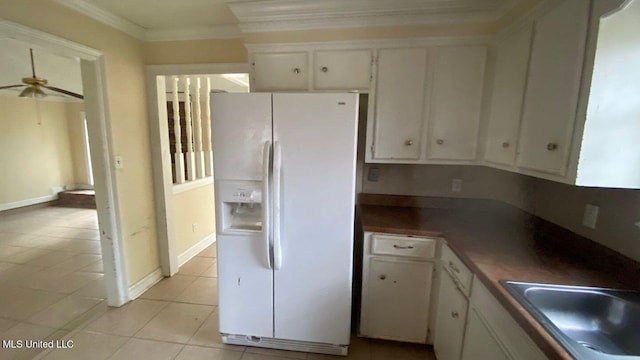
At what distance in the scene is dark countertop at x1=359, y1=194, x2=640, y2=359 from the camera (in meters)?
1.12

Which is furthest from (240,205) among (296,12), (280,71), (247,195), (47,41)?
(47,41)

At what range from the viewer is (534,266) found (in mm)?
1267

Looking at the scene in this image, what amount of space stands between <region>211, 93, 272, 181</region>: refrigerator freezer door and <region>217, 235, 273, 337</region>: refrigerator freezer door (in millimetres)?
459

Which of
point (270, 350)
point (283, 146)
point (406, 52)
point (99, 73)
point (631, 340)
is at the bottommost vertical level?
point (270, 350)

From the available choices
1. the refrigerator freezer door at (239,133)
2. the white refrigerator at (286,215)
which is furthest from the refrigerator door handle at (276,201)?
the refrigerator freezer door at (239,133)

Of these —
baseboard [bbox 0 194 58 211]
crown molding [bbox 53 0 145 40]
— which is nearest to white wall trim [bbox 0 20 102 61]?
crown molding [bbox 53 0 145 40]

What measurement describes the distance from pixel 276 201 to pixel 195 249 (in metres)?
2.32

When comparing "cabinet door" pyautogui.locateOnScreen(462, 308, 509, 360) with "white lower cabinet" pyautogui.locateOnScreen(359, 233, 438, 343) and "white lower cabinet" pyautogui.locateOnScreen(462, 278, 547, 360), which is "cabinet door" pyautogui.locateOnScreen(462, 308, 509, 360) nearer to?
"white lower cabinet" pyautogui.locateOnScreen(462, 278, 547, 360)

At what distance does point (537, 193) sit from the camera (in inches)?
72.8

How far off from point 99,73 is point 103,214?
114cm

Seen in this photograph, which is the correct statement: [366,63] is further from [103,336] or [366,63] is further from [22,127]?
[22,127]

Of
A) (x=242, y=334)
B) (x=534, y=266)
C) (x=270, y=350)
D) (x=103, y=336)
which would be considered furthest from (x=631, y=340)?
(x=103, y=336)

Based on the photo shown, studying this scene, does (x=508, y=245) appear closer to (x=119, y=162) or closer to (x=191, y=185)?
(x=119, y=162)

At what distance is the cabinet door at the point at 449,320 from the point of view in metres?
1.42
